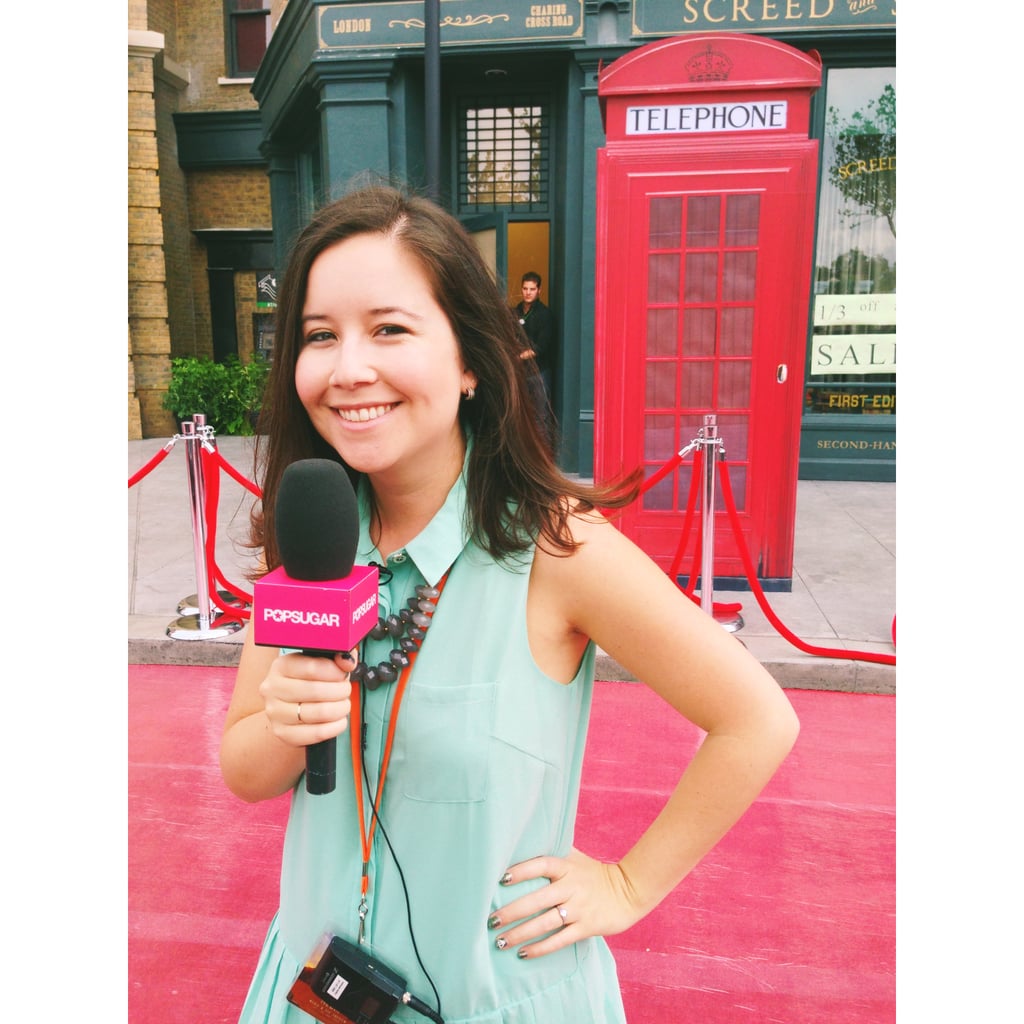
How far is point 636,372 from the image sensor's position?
5.40m

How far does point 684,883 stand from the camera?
2.90 m

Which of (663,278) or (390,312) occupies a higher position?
(663,278)

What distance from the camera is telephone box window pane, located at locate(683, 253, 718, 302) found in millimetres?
5199

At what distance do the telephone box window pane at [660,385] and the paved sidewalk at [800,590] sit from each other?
4.20ft

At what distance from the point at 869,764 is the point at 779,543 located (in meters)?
2.01

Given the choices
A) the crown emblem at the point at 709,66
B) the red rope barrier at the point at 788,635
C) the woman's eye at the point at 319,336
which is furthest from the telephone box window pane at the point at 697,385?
the woman's eye at the point at 319,336

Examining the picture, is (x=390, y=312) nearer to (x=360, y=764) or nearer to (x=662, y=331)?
(x=360, y=764)

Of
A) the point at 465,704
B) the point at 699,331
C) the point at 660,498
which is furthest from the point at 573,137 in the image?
the point at 465,704

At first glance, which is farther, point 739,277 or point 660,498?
point 660,498

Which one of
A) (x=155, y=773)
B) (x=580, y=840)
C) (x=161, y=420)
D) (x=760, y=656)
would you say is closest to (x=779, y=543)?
(x=760, y=656)

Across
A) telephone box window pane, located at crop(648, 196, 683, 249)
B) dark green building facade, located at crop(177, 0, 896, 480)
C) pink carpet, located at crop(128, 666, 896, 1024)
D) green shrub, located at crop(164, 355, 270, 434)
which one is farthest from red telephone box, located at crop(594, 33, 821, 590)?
green shrub, located at crop(164, 355, 270, 434)

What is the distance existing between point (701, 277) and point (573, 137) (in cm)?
388

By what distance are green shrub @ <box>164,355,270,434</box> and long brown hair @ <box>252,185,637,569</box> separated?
11008 mm

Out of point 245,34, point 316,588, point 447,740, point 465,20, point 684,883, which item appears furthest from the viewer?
point 245,34
